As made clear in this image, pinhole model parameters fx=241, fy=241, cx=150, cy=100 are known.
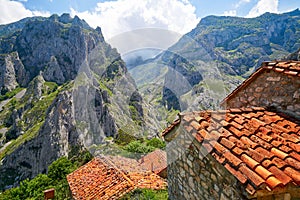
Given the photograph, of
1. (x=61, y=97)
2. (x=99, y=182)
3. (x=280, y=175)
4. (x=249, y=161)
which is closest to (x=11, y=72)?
(x=61, y=97)

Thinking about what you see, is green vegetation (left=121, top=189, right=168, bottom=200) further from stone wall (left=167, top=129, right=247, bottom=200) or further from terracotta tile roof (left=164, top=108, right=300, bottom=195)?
terracotta tile roof (left=164, top=108, right=300, bottom=195)

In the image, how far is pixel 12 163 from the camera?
3236 inches

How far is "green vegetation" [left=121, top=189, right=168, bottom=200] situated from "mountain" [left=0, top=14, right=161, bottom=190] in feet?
119

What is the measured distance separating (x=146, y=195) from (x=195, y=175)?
4646mm

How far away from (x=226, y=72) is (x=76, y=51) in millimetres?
106633

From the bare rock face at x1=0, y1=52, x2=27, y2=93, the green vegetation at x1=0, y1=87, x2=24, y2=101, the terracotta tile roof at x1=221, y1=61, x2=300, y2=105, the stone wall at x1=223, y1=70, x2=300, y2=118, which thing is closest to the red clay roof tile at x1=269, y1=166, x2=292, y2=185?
the stone wall at x1=223, y1=70, x2=300, y2=118

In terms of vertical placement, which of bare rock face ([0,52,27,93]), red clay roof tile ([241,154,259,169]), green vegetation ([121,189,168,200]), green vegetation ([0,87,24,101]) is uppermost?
bare rock face ([0,52,27,93])

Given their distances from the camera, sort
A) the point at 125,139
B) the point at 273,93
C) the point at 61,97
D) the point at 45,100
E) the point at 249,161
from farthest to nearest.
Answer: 1. the point at 45,100
2. the point at 61,97
3. the point at 125,139
4. the point at 273,93
5. the point at 249,161

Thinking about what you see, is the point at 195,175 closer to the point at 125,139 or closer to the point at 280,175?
the point at 280,175

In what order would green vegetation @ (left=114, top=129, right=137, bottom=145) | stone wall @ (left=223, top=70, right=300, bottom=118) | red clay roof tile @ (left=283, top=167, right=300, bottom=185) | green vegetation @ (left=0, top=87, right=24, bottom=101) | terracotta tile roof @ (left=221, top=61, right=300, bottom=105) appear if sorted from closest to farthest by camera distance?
red clay roof tile @ (left=283, top=167, right=300, bottom=185), stone wall @ (left=223, top=70, right=300, bottom=118), terracotta tile roof @ (left=221, top=61, right=300, bottom=105), green vegetation @ (left=114, top=129, right=137, bottom=145), green vegetation @ (left=0, top=87, right=24, bottom=101)

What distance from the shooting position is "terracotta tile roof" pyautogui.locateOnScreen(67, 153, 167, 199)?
1005 centimetres

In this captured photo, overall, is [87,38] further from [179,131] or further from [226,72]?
[179,131]

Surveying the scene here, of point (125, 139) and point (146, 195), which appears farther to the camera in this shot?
point (125, 139)

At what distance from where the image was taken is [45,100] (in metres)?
114
